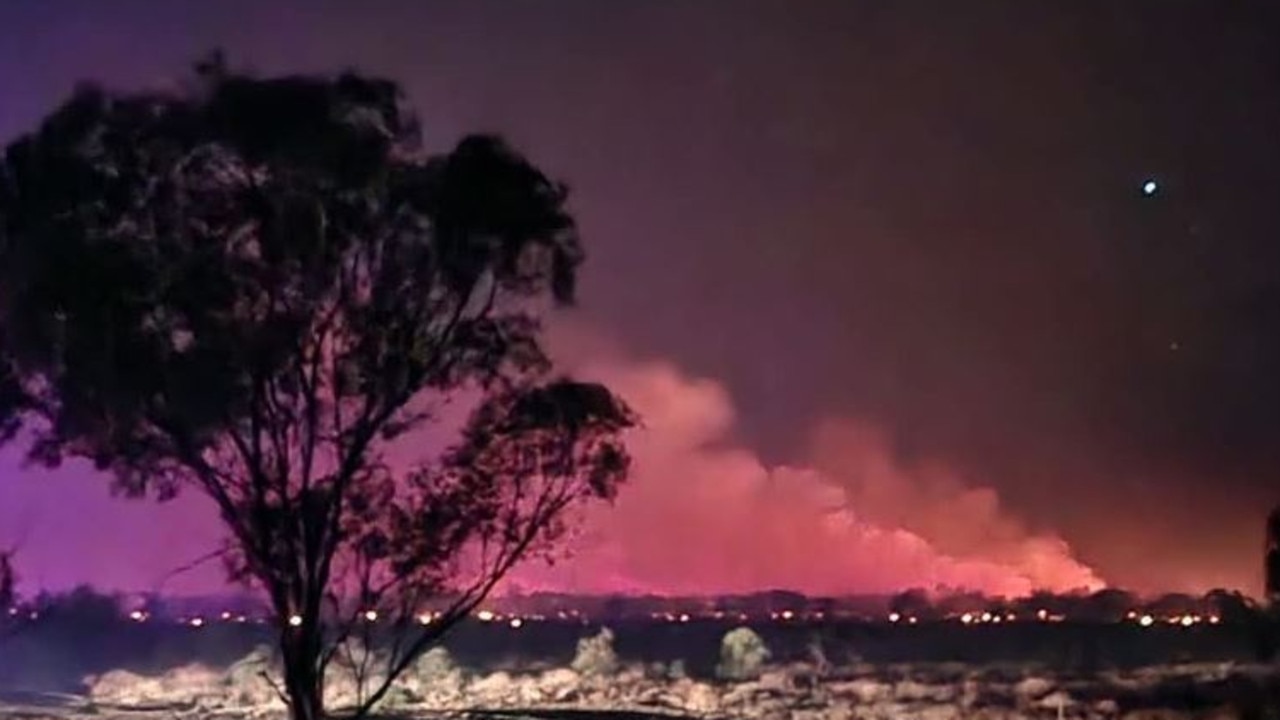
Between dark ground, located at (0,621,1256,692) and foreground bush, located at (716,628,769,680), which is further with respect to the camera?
foreground bush, located at (716,628,769,680)

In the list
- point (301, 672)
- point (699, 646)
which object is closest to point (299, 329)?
point (301, 672)

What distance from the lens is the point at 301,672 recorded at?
1530 cm

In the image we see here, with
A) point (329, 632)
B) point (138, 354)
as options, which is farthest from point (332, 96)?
point (329, 632)

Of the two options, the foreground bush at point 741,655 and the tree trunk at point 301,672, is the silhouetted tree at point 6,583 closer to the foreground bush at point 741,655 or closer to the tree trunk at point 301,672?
the tree trunk at point 301,672

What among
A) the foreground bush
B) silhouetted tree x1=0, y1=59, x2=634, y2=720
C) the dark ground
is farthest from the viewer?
the foreground bush

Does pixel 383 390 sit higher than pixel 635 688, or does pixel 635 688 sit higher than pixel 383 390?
pixel 383 390

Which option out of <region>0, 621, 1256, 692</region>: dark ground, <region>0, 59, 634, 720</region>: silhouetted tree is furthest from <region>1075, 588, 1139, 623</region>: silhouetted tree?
<region>0, 59, 634, 720</region>: silhouetted tree

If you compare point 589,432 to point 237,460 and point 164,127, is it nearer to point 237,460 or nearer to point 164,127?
point 237,460

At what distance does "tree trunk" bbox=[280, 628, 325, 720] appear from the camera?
50.2ft

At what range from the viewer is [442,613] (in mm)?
17219

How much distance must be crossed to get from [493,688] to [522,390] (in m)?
11.6

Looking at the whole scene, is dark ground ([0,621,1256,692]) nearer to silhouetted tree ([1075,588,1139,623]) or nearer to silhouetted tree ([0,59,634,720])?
silhouetted tree ([1075,588,1139,623])

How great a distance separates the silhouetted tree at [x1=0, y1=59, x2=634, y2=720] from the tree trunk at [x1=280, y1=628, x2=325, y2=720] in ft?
0.07

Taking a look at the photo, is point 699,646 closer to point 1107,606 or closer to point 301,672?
point 1107,606
